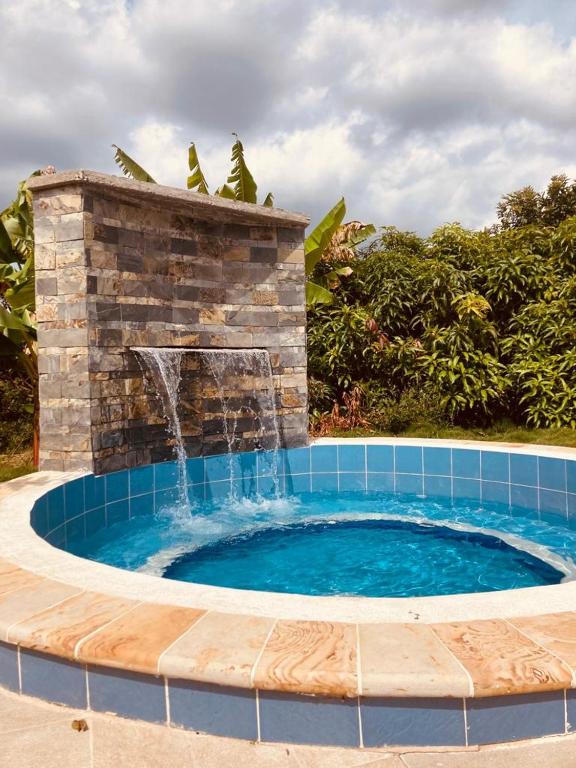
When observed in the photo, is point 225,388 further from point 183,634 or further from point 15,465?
point 183,634

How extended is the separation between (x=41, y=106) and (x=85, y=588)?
7207mm

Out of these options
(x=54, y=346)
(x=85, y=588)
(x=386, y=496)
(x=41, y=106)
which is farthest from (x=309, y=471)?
(x=41, y=106)

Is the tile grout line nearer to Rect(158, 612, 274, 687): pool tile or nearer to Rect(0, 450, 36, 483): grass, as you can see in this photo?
Rect(158, 612, 274, 687): pool tile

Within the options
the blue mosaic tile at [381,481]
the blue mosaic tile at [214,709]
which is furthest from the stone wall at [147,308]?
the blue mosaic tile at [214,709]

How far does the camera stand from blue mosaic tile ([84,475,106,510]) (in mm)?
5713

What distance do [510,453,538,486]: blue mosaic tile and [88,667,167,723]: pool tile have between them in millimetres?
5432

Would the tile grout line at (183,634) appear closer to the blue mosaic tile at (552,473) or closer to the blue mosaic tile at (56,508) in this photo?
the blue mosaic tile at (56,508)

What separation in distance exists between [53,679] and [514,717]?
1.83 metres

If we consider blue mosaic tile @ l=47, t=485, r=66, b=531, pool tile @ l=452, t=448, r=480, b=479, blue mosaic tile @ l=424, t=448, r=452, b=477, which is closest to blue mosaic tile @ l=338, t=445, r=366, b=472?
blue mosaic tile @ l=424, t=448, r=452, b=477

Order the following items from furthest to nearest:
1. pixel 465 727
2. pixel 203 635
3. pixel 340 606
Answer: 1. pixel 340 606
2. pixel 203 635
3. pixel 465 727

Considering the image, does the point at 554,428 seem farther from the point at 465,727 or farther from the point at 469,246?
the point at 465,727

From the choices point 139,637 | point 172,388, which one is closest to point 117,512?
point 172,388

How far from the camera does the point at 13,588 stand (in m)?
2.84

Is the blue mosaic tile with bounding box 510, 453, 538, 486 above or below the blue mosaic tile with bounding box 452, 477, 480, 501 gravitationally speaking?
above
